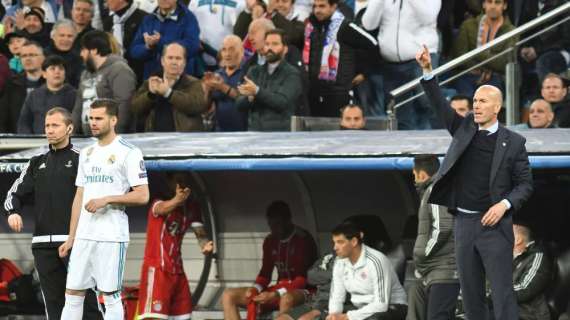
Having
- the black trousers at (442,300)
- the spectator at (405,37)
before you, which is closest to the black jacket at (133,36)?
the spectator at (405,37)

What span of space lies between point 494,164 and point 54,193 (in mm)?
3482

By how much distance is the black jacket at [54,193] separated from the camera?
1184cm

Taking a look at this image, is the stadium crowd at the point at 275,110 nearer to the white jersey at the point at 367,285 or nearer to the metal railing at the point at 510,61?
the white jersey at the point at 367,285

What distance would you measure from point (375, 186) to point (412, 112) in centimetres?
137

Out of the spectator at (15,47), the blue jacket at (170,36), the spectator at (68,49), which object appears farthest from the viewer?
the spectator at (15,47)

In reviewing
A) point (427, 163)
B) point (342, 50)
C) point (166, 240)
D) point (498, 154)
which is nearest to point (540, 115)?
point (342, 50)

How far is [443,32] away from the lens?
16.0 metres

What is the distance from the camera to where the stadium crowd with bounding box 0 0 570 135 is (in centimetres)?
1475

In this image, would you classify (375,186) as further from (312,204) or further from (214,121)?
(214,121)

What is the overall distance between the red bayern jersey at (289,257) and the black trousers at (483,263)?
10.7 ft

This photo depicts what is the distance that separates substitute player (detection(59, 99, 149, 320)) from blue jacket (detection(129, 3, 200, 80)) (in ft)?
14.3

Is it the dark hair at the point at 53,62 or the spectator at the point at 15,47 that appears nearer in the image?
the dark hair at the point at 53,62

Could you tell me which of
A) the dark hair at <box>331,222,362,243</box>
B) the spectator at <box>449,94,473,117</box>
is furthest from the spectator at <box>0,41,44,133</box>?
the dark hair at <box>331,222,362,243</box>

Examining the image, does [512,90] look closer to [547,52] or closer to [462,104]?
[462,104]
